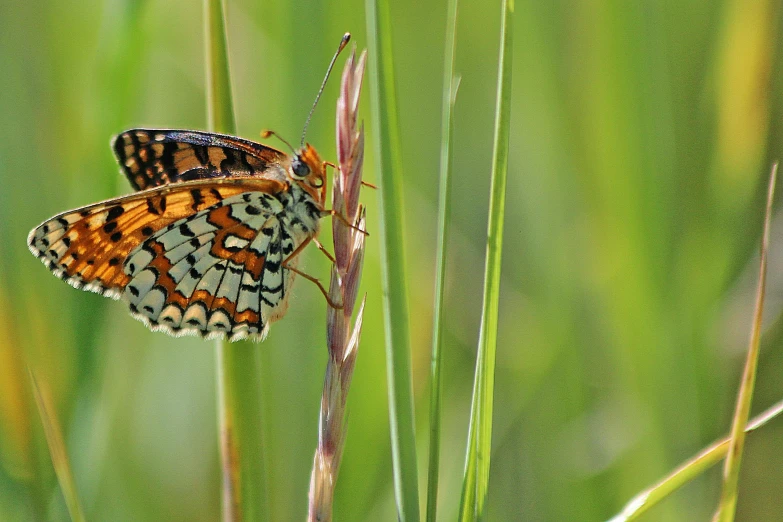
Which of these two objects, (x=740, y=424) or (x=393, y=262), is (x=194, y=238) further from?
(x=740, y=424)

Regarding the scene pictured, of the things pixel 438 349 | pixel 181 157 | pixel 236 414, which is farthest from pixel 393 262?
pixel 181 157

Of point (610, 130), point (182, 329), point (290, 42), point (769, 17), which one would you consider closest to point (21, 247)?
point (182, 329)

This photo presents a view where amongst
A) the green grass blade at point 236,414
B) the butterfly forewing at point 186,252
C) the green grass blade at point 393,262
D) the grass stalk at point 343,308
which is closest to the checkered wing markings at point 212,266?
the butterfly forewing at point 186,252

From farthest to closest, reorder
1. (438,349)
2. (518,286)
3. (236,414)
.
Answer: (518,286), (236,414), (438,349)

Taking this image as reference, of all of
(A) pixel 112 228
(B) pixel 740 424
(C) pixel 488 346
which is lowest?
(B) pixel 740 424

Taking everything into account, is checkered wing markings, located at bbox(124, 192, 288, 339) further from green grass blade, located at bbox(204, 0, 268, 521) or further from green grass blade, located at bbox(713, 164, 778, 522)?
green grass blade, located at bbox(713, 164, 778, 522)

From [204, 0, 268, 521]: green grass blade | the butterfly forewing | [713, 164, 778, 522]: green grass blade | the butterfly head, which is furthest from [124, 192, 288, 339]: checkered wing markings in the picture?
[713, 164, 778, 522]: green grass blade

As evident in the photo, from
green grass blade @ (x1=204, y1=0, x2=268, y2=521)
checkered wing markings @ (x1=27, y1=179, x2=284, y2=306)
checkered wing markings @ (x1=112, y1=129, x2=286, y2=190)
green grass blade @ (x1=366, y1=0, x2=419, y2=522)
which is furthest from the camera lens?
checkered wing markings @ (x1=112, y1=129, x2=286, y2=190)
